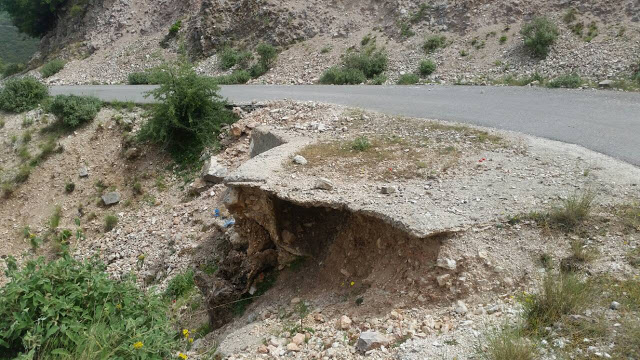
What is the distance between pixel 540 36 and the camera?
14.9 meters

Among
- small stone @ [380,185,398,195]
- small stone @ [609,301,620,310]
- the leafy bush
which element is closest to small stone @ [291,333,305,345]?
small stone @ [380,185,398,195]

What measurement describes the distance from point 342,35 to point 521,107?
1177cm

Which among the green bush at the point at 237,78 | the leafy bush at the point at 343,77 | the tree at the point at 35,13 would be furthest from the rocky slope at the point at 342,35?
the tree at the point at 35,13

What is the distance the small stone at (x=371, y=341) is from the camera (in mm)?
4609

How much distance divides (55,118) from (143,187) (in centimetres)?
500

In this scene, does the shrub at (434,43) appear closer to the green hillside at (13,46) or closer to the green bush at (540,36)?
the green bush at (540,36)

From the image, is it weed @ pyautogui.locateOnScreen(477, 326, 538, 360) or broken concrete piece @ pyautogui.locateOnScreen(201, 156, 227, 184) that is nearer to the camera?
weed @ pyautogui.locateOnScreen(477, 326, 538, 360)

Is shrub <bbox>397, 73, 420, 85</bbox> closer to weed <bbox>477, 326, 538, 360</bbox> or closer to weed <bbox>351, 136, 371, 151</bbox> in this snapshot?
weed <bbox>351, 136, 371, 151</bbox>

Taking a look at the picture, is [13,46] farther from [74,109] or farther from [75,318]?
[75,318]

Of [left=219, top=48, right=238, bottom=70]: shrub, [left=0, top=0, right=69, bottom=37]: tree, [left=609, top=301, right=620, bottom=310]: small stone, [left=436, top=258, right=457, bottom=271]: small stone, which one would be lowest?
[left=436, top=258, right=457, bottom=271]: small stone

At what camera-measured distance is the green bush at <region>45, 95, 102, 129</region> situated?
14312 mm

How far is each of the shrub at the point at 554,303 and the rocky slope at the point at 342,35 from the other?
1034cm

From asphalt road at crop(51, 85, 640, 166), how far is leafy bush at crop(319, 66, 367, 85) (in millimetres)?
1535

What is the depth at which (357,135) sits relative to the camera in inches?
351
